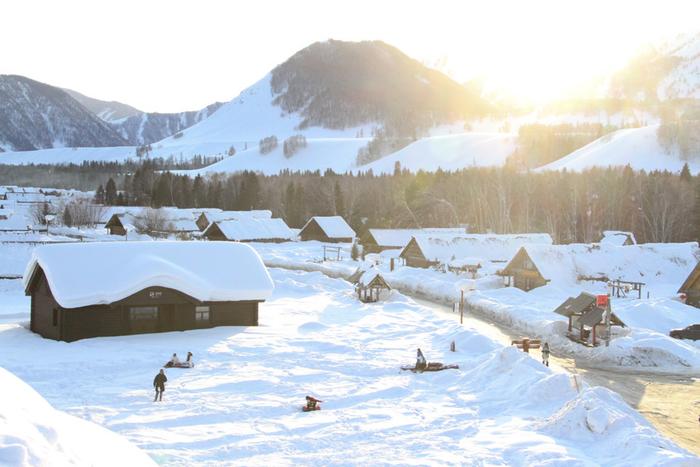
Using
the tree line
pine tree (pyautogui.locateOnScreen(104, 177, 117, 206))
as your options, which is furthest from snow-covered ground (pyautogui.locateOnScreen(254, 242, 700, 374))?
pine tree (pyautogui.locateOnScreen(104, 177, 117, 206))

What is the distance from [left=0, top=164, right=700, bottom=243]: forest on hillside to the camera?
247 feet

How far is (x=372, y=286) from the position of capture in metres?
41.0

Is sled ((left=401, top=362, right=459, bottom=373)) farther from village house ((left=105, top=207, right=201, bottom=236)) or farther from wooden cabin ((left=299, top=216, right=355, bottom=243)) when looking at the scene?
village house ((left=105, top=207, right=201, bottom=236))

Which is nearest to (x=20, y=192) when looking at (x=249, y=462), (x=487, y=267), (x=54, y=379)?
(x=487, y=267)

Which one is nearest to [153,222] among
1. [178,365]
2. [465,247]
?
[465,247]

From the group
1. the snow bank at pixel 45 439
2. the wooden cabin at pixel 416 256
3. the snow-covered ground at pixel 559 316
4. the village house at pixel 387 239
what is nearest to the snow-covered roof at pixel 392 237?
the village house at pixel 387 239

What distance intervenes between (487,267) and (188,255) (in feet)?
98.1

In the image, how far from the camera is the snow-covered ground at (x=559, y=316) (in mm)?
28359

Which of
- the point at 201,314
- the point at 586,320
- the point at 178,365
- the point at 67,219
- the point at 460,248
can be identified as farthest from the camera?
the point at 67,219

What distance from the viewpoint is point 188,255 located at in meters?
33.0

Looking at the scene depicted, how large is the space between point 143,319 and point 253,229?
52033 mm

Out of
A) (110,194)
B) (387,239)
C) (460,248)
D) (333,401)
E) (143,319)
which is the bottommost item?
(333,401)

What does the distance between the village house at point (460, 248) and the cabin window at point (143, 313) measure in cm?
3104

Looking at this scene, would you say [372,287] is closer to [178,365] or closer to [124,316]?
[124,316]
